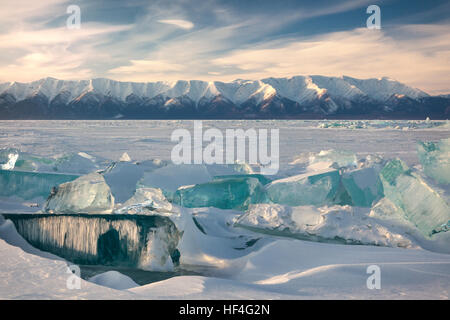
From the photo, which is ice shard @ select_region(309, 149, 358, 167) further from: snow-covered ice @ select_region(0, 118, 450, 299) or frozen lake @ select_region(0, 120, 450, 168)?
snow-covered ice @ select_region(0, 118, 450, 299)

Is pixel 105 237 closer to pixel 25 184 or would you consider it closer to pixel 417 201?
pixel 25 184

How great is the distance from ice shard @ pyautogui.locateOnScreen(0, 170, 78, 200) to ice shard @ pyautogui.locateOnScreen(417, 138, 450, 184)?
3887 millimetres

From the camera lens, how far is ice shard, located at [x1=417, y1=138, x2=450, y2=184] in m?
3.67

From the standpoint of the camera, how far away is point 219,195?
3463mm

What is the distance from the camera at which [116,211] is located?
2.45 m

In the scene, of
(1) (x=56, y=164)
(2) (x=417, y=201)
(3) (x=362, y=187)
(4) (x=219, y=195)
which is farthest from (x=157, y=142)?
(2) (x=417, y=201)

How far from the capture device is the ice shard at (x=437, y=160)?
367cm

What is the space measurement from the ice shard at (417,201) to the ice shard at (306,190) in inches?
20.3

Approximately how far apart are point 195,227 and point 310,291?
113 centimetres

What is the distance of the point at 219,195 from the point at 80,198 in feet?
4.18

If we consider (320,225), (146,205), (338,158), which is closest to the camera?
(146,205)

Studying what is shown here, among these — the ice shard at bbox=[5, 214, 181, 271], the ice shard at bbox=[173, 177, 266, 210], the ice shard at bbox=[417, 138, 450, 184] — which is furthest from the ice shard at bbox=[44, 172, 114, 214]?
the ice shard at bbox=[417, 138, 450, 184]
